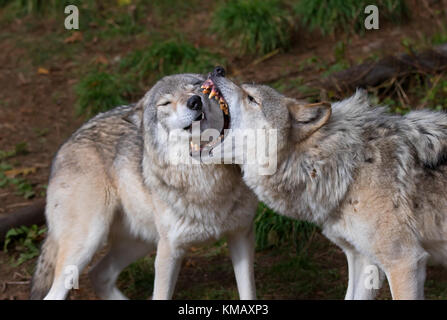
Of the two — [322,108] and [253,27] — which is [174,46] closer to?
[253,27]

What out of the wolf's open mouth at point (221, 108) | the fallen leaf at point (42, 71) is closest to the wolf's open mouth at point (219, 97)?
the wolf's open mouth at point (221, 108)

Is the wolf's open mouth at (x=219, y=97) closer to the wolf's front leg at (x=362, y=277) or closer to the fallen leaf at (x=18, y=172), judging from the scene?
the wolf's front leg at (x=362, y=277)

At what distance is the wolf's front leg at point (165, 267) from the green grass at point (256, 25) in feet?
14.7

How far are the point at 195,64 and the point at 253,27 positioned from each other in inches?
36.1

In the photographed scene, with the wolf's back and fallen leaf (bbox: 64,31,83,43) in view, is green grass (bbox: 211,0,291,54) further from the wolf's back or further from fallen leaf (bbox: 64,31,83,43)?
the wolf's back

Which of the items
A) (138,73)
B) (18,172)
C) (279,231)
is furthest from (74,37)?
(279,231)

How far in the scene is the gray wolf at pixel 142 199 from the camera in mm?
4797

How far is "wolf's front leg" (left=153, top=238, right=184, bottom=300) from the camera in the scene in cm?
501

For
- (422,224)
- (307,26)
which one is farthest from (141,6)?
(422,224)

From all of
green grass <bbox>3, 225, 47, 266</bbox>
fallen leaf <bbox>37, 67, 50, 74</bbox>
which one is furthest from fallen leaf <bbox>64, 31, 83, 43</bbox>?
green grass <bbox>3, 225, 47, 266</bbox>

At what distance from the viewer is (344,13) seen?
868 cm

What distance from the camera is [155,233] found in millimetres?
5488

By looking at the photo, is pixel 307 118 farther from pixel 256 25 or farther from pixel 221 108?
pixel 256 25

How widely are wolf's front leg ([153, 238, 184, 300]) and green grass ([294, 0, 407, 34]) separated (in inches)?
188
